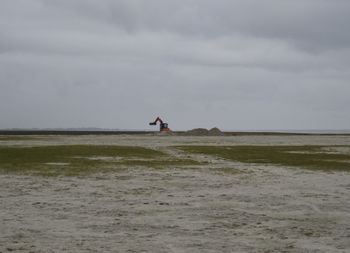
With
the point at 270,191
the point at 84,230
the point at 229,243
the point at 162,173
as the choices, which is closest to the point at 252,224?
the point at 229,243

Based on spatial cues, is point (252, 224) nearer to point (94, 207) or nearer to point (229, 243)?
point (229, 243)

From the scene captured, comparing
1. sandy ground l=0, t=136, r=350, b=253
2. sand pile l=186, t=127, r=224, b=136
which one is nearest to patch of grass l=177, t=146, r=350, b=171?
sandy ground l=0, t=136, r=350, b=253

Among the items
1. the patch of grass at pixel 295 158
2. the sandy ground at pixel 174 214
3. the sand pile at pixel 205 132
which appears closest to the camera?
the sandy ground at pixel 174 214

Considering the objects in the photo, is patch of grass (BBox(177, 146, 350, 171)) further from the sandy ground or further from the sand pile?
the sand pile

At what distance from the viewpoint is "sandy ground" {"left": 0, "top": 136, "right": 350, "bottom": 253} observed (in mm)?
8477

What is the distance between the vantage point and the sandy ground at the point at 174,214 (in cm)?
848

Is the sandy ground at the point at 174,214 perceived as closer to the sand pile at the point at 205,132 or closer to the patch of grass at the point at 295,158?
the patch of grass at the point at 295,158

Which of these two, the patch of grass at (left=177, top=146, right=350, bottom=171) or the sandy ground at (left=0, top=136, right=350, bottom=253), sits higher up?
the patch of grass at (left=177, top=146, right=350, bottom=171)

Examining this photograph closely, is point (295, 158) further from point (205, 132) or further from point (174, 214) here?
point (205, 132)

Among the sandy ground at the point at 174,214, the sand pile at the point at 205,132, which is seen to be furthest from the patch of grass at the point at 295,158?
the sand pile at the point at 205,132

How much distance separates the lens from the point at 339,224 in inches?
398

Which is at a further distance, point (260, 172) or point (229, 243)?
point (260, 172)

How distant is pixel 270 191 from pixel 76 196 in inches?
236

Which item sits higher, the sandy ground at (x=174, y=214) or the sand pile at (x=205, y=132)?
the sand pile at (x=205, y=132)
